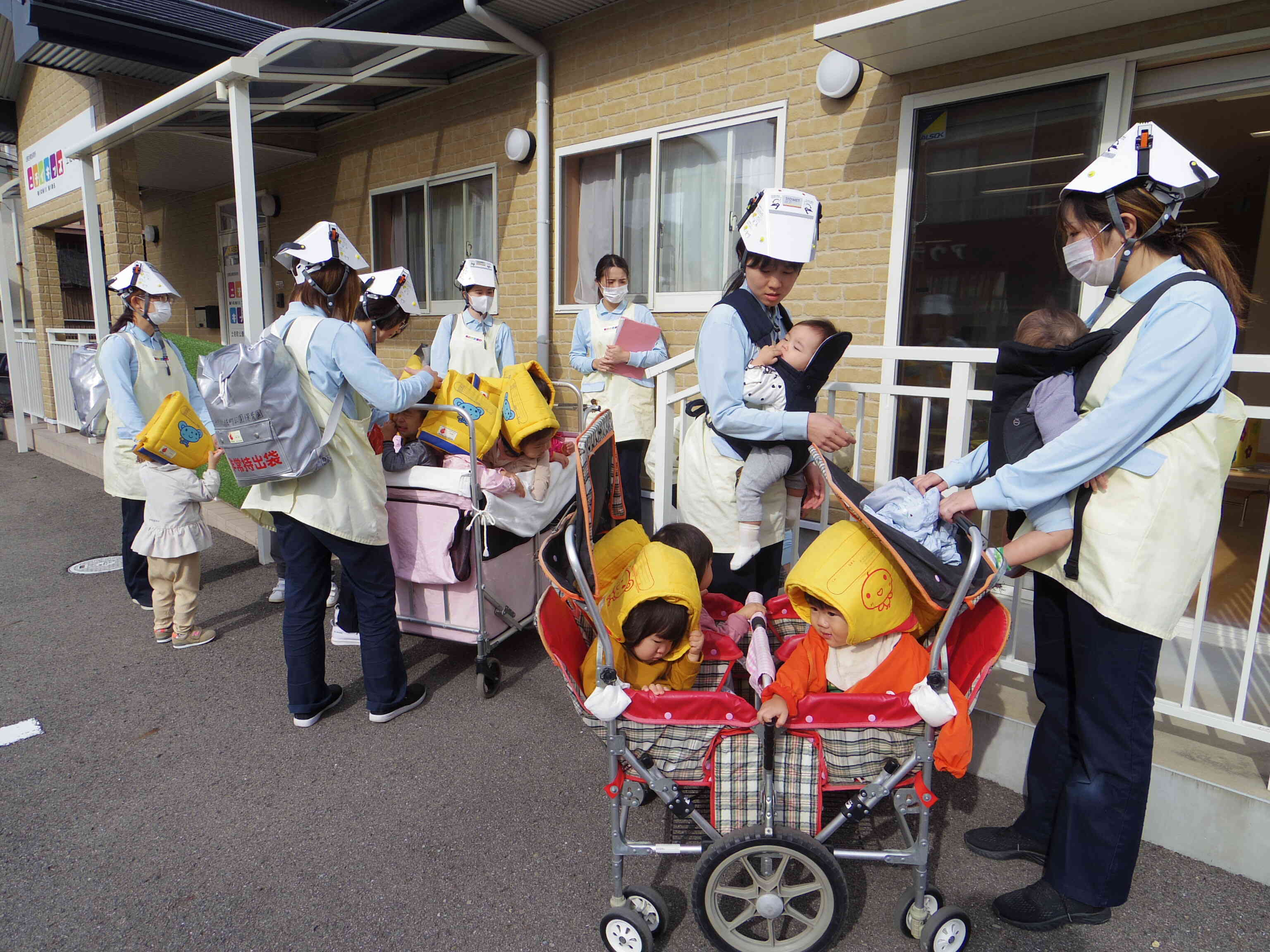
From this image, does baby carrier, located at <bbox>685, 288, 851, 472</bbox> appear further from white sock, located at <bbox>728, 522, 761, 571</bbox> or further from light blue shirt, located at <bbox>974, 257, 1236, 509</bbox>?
light blue shirt, located at <bbox>974, 257, 1236, 509</bbox>

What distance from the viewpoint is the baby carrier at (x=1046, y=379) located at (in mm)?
1922

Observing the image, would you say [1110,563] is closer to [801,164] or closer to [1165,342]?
[1165,342]

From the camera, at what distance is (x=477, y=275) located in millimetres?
5426

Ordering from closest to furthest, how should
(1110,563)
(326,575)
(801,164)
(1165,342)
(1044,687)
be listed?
(1165,342) < (1110,563) < (1044,687) < (326,575) < (801,164)

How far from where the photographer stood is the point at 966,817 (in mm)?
2746

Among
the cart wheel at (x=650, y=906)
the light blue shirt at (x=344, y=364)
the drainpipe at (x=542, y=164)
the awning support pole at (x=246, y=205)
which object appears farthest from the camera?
the drainpipe at (x=542, y=164)

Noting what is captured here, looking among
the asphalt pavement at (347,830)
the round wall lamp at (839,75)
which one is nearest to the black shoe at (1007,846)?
the asphalt pavement at (347,830)

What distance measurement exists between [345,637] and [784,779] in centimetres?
293

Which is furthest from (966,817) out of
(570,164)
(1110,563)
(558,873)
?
(570,164)

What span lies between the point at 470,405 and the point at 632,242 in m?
3.65

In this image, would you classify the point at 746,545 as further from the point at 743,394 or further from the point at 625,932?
the point at 625,932

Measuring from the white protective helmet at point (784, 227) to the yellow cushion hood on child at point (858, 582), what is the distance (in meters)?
0.98

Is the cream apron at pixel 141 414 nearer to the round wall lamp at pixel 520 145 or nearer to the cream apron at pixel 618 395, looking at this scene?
the cream apron at pixel 618 395

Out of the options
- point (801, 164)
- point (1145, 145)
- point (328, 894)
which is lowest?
point (328, 894)
